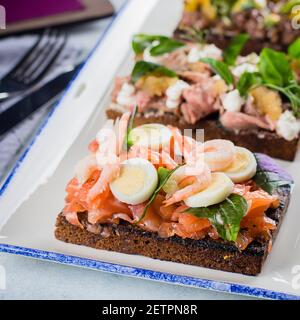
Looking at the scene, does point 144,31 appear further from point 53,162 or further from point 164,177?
point 164,177

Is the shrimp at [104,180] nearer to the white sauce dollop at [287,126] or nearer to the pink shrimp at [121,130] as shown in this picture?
the pink shrimp at [121,130]

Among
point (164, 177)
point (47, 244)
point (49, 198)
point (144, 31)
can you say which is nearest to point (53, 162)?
point (49, 198)

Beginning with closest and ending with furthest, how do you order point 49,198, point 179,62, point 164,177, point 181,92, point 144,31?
point 164,177, point 49,198, point 181,92, point 179,62, point 144,31

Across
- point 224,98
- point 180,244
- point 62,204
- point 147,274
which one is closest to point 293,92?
point 224,98

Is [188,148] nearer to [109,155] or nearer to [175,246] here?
[109,155]

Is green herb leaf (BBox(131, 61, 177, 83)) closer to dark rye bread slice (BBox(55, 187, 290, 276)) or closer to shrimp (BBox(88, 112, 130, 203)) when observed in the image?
shrimp (BBox(88, 112, 130, 203))
